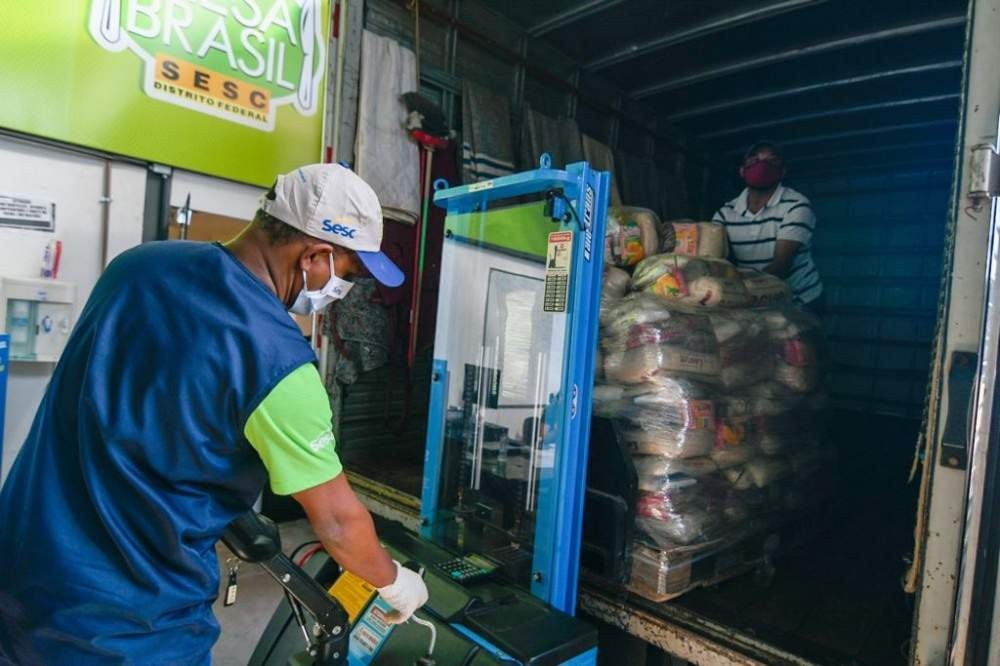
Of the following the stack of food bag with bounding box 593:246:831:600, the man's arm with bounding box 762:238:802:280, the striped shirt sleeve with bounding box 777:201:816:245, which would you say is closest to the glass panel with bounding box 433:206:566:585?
the stack of food bag with bounding box 593:246:831:600

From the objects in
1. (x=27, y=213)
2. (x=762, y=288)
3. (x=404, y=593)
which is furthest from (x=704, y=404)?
(x=27, y=213)

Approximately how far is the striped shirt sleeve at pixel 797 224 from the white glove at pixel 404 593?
2561mm

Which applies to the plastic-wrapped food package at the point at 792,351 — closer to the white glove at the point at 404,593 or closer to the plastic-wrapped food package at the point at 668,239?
the plastic-wrapped food package at the point at 668,239

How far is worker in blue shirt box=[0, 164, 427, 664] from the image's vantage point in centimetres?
126

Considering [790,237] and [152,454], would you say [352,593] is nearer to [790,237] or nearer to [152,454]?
[152,454]

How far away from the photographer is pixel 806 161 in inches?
195

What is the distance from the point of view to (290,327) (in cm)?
134

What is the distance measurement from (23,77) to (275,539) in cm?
260

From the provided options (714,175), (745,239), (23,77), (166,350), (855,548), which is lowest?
(855,548)

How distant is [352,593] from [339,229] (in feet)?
4.21

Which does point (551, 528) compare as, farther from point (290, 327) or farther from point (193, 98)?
point (193, 98)

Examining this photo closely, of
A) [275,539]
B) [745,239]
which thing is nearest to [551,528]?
[275,539]

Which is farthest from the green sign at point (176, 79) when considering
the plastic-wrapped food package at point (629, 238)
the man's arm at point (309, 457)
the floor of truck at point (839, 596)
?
the floor of truck at point (839, 596)

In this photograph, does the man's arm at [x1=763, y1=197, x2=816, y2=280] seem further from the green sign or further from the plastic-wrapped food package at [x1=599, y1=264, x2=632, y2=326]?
the green sign
